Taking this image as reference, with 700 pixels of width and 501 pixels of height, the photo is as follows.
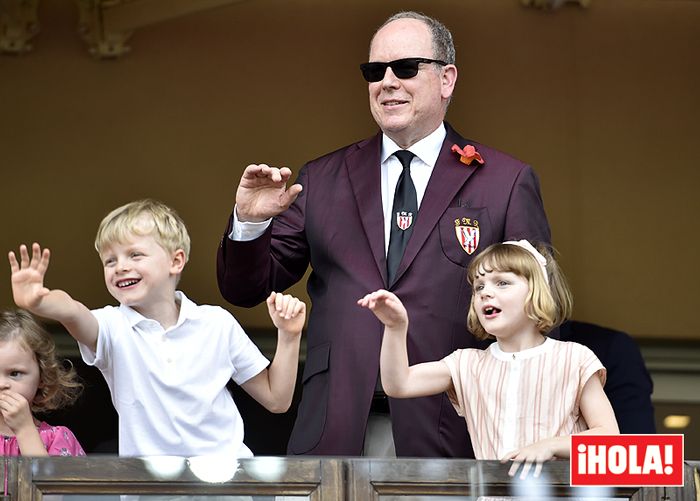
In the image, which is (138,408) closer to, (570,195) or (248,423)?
(248,423)

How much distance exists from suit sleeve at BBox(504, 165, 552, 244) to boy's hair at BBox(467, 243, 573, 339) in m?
0.19

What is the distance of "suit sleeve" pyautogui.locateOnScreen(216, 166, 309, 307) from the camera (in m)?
3.84

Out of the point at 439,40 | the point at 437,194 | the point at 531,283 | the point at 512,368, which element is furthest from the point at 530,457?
the point at 439,40

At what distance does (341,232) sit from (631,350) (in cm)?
306

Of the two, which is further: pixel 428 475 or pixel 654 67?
pixel 654 67

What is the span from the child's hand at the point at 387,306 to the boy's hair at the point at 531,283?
31 centimetres

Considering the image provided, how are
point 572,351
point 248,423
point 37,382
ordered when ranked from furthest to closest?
point 248,423
point 37,382
point 572,351

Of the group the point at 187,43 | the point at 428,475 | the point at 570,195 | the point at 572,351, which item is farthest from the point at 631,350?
the point at 428,475

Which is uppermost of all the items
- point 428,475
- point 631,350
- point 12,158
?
point 12,158

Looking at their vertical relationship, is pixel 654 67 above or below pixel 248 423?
above

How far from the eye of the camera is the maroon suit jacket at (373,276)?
149 inches

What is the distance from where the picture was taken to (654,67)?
7195 mm

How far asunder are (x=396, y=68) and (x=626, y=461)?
1255 millimetres

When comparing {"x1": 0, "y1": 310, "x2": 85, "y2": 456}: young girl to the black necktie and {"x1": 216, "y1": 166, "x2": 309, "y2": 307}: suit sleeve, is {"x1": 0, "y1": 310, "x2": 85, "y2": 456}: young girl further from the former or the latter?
the black necktie
